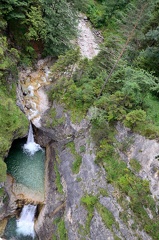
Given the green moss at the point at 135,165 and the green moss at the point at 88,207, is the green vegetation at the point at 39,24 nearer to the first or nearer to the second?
the green moss at the point at 135,165

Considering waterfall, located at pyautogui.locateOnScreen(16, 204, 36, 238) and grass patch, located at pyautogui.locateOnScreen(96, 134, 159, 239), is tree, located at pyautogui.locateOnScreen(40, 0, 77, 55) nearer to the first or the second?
grass patch, located at pyautogui.locateOnScreen(96, 134, 159, 239)

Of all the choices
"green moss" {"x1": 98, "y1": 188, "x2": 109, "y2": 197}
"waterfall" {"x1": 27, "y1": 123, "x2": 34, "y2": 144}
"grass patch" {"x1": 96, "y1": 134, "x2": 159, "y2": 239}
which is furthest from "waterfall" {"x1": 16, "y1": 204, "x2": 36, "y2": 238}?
"grass patch" {"x1": 96, "y1": 134, "x2": 159, "y2": 239}

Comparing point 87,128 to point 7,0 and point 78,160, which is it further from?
point 7,0

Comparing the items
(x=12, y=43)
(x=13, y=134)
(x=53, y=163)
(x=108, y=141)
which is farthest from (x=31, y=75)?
(x=108, y=141)

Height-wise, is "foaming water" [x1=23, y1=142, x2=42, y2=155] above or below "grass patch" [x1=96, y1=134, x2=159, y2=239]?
below

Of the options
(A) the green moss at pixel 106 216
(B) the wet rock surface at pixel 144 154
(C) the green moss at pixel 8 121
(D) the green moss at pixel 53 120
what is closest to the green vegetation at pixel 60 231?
(A) the green moss at pixel 106 216
